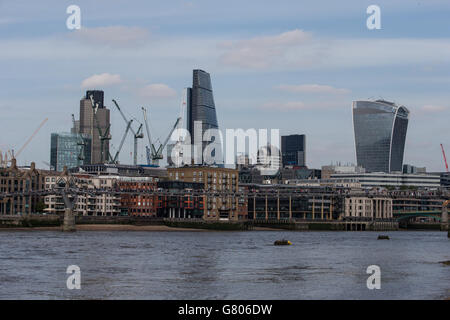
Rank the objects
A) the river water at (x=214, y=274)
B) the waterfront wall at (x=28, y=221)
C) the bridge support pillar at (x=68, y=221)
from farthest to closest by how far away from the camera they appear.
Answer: the waterfront wall at (x=28, y=221) → the bridge support pillar at (x=68, y=221) → the river water at (x=214, y=274)

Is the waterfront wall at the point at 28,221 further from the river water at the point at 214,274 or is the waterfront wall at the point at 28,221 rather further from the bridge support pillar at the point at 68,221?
the river water at the point at 214,274

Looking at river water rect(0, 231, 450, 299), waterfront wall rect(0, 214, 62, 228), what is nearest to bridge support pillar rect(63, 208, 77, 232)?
waterfront wall rect(0, 214, 62, 228)

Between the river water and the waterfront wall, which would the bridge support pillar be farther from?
the river water

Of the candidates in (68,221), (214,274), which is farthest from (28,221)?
(214,274)

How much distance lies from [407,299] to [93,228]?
5848 inches

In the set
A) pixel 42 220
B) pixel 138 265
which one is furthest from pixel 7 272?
pixel 42 220

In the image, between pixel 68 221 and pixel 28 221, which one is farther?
pixel 28 221

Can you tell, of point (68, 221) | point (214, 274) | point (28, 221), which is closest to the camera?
point (214, 274)

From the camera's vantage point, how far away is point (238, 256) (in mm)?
99625

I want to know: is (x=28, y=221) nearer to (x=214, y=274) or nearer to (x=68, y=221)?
(x=68, y=221)

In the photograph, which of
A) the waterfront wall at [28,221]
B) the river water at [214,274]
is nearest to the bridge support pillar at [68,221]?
the waterfront wall at [28,221]

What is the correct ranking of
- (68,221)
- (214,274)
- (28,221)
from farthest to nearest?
(28,221) < (68,221) < (214,274)

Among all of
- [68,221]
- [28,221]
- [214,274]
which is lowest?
[214,274]

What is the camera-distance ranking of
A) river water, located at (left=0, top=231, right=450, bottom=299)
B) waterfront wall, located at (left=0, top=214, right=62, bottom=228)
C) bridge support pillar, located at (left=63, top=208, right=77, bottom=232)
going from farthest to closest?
1. waterfront wall, located at (left=0, top=214, right=62, bottom=228)
2. bridge support pillar, located at (left=63, top=208, right=77, bottom=232)
3. river water, located at (left=0, top=231, right=450, bottom=299)
